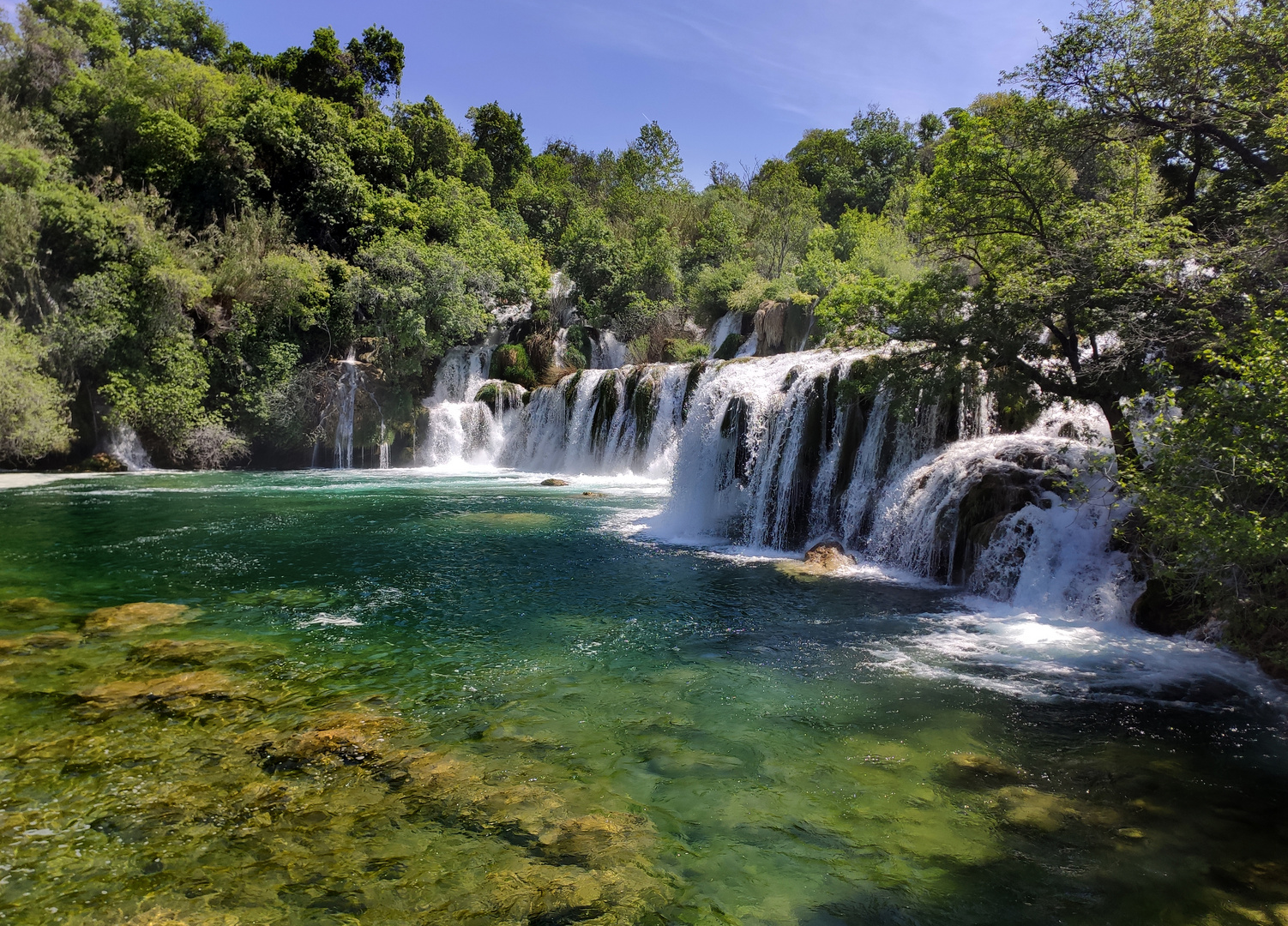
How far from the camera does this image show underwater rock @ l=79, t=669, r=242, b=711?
529 centimetres

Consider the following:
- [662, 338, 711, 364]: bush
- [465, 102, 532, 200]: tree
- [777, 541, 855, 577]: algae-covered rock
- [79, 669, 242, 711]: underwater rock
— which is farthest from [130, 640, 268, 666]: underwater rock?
[465, 102, 532, 200]: tree

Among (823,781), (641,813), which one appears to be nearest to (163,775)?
(641,813)

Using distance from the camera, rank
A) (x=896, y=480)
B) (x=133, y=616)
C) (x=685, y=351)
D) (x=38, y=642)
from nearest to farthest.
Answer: (x=38, y=642) → (x=133, y=616) → (x=896, y=480) → (x=685, y=351)

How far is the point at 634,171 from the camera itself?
153ft

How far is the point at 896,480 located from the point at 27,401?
74.1ft

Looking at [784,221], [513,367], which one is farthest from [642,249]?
[513,367]

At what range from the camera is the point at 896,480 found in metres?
11.6

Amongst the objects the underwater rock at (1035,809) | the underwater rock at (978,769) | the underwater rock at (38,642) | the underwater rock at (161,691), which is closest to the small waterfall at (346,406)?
the underwater rock at (38,642)

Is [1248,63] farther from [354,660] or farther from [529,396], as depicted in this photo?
[529,396]

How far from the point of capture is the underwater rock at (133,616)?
7.14m

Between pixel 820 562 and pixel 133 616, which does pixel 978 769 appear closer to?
pixel 820 562

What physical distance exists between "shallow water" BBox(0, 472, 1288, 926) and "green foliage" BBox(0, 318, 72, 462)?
13.0 m

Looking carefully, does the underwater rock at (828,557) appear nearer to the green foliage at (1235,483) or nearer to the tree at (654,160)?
the green foliage at (1235,483)

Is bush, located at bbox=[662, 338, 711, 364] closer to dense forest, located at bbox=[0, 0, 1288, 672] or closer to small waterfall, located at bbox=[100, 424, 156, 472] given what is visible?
dense forest, located at bbox=[0, 0, 1288, 672]
